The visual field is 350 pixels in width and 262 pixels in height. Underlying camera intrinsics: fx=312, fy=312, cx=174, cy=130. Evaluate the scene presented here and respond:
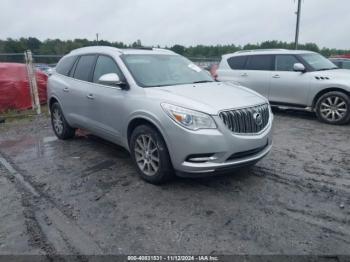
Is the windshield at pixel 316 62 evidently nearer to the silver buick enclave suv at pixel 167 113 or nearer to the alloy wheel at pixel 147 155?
the silver buick enclave suv at pixel 167 113

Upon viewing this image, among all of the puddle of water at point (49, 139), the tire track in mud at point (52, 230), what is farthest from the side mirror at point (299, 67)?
the tire track in mud at point (52, 230)

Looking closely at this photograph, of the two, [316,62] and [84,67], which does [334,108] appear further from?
[84,67]

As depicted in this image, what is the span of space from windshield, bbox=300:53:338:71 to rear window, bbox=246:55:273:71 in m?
0.90

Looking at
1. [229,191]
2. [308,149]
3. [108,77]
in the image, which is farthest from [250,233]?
[308,149]

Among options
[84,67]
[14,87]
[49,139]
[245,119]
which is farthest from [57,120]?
[14,87]

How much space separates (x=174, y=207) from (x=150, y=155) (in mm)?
814

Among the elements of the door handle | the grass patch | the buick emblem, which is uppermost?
the door handle

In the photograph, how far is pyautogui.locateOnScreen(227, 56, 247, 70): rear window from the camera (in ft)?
30.8

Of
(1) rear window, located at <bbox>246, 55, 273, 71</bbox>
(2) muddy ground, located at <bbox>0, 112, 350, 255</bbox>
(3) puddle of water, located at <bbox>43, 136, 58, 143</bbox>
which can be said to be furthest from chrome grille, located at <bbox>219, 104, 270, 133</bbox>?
(1) rear window, located at <bbox>246, 55, 273, 71</bbox>

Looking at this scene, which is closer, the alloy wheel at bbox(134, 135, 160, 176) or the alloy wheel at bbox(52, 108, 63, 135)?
the alloy wheel at bbox(134, 135, 160, 176)

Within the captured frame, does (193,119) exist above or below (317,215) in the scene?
above

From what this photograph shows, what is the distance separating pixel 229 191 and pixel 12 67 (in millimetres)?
9398

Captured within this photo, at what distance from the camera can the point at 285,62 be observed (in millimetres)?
8406

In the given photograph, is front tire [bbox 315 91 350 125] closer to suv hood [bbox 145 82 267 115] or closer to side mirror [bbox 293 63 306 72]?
side mirror [bbox 293 63 306 72]
